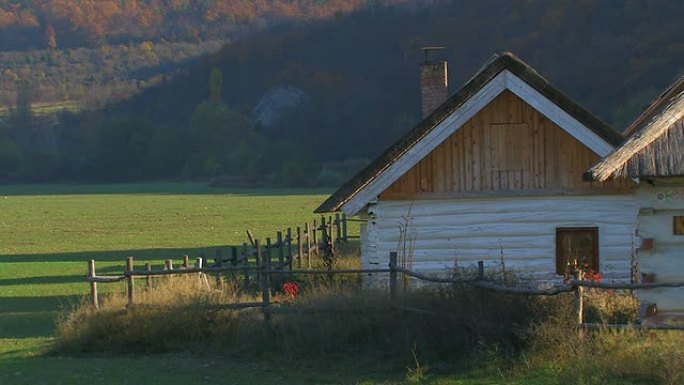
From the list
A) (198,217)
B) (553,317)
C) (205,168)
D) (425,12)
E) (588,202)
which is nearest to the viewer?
(553,317)

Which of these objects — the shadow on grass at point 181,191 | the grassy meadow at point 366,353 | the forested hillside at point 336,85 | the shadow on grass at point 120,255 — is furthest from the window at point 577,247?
the shadow on grass at point 181,191

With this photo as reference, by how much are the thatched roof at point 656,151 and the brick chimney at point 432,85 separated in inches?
343

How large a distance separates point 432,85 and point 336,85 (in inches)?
5565

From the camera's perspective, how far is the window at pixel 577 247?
19562 mm

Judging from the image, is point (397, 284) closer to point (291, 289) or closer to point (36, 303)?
point (291, 289)

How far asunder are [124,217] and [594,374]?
59.3m

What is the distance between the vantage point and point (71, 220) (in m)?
67.7

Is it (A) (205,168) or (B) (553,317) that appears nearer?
(B) (553,317)

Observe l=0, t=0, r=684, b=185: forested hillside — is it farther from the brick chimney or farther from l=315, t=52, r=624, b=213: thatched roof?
l=315, t=52, r=624, b=213: thatched roof

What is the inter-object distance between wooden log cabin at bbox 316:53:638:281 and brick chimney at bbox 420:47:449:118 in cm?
352

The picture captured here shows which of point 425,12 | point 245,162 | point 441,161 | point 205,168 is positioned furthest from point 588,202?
point 425,12

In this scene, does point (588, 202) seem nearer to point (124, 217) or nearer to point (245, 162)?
point (124, 217)

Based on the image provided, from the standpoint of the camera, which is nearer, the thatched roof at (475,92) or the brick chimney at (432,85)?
the thatched roof at (475,92)

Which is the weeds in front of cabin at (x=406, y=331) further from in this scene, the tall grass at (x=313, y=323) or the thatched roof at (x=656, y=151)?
the thatched roof at (x=656, y=151)
